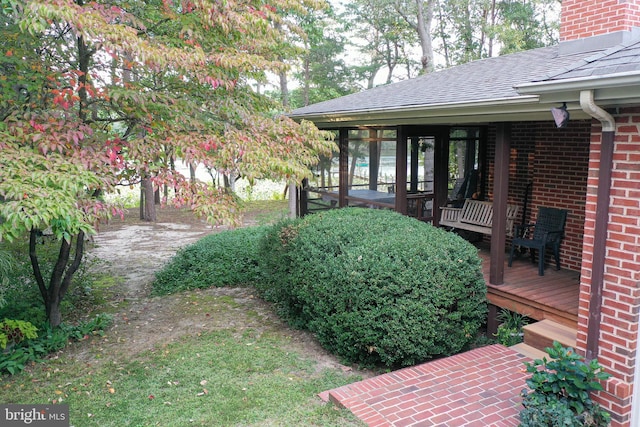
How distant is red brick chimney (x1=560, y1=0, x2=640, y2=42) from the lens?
585 cm

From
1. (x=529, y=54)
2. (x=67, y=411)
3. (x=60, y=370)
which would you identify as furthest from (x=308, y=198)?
(x=67, y=411)

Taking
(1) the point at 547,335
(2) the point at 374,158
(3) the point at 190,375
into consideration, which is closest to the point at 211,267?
(2) the point at 374,158

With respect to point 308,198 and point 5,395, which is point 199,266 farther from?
point 5,395

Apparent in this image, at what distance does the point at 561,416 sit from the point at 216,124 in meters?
4.45

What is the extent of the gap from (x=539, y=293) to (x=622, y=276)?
2.37 metres

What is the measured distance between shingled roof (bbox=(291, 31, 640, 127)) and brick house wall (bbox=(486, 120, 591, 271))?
1010 mm

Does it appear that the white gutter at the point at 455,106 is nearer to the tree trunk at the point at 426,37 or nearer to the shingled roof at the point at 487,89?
the shingled roof at the point at 487,89

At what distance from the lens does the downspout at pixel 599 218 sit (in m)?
3.41

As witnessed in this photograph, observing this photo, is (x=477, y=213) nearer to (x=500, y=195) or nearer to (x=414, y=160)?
(x=414, y=160)

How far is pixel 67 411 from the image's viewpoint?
434 centimetres

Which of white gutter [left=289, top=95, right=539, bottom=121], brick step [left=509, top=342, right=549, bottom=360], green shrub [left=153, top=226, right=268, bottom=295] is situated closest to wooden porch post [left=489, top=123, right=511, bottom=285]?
white gutter [left=289, top=95, right=539, bottom=121]

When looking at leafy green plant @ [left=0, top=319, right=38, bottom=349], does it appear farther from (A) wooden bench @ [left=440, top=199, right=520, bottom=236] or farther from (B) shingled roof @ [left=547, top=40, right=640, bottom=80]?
(A) wooden bench @ [left=440, top=199, right=520, bottom=236]

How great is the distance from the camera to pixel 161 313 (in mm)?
7180

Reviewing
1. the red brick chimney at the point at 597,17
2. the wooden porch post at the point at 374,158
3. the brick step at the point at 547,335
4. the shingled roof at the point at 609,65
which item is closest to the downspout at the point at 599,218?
the shingled roof at the point at 609,65
